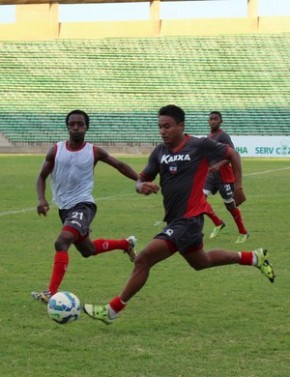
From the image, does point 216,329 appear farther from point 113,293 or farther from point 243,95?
point 243,95

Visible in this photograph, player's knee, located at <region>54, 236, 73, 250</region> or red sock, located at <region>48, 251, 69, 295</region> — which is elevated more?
player's knee, located at <region>54, 236, 73, 250</region>

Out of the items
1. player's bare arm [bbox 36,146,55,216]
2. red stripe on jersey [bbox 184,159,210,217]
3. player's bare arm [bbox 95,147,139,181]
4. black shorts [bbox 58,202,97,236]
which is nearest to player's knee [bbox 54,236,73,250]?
black shorts [bbox 58,202,97,236]

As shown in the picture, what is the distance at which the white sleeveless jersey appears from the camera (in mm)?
8781

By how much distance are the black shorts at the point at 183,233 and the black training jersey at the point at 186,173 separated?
71 mm

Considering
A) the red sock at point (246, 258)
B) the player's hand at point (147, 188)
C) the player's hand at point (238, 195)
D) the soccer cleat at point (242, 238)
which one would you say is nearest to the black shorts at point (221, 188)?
the soccer cleat at point (242, 238)

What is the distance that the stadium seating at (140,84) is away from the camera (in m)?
49.7

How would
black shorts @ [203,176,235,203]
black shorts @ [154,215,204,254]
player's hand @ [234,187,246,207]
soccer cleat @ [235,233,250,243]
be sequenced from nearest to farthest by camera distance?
black shorts @ [154,215,204,254]
player's hand @ [234,187,246,207]
soccer cleat @ [235,233,250,243]
black shorts @ [203,176,235,203]

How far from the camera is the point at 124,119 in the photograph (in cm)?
5016

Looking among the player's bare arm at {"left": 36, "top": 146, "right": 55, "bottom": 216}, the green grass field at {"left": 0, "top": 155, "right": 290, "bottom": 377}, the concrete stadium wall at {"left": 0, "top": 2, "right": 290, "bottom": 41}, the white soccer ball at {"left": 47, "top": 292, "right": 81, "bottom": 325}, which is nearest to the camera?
the green grass field at {"left": 0, "top": 155, "right": 290, "bottom": 377}

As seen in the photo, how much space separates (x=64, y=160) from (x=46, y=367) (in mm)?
3190

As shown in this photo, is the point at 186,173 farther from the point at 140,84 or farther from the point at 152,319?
the point at 140,84

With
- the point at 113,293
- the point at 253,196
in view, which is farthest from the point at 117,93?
the point at 113,293

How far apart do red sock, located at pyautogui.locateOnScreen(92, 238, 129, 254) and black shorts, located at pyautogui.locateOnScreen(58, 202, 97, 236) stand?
80 centimetres

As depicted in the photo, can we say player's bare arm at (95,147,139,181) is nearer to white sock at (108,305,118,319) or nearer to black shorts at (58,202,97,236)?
black shorts at (58,202,97,236)
